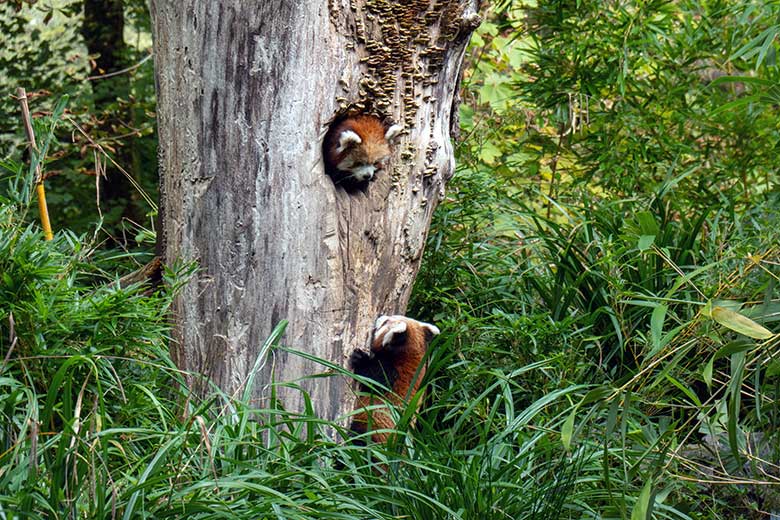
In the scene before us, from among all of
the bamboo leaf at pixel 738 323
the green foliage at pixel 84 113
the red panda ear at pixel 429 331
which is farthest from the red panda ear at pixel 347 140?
the green foliage at pixel 84 113

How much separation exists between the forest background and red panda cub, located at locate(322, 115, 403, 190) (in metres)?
0.66

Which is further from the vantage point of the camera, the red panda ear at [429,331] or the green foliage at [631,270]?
the red panda ear at [429,331]

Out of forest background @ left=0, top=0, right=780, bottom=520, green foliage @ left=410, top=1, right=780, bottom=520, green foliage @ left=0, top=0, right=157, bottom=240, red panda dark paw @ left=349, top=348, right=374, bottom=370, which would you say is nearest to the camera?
forest background @ left=0, top=0, right=780, bottom=520

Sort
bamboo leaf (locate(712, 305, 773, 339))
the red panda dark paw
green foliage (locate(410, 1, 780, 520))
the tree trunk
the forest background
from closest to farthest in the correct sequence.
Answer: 1. bamboo leaf (locate(712, 305, 773, 339))
2. the forest background
3. green foliage (locate(410, 1, 780, 520))
4. the tree trunk
5. the red panda dark paw

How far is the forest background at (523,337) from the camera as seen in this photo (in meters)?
2.35

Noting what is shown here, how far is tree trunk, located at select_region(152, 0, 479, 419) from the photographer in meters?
3.09

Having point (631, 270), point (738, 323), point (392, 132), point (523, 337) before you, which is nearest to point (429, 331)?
point (523, 337)

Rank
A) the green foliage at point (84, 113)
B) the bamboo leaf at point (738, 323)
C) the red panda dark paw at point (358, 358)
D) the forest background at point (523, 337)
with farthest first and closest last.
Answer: the green foliage at point (84, 113), the red panda dark paw at point (358, 358), the forest background at point (523, 337), the bamboo leaf at point (738, 323)

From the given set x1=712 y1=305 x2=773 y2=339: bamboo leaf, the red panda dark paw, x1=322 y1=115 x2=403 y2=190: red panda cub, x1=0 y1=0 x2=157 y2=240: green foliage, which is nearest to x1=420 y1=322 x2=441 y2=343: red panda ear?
the red panda dark paw

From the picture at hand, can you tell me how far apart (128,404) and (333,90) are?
137 cm

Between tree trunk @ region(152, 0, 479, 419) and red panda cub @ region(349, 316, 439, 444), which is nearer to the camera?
tree trunk @ region(152, 0, 479, 419)

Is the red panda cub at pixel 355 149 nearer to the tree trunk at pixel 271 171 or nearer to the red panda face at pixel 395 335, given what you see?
the tree trunk at pixel 271 171

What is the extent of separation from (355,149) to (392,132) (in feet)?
0.92

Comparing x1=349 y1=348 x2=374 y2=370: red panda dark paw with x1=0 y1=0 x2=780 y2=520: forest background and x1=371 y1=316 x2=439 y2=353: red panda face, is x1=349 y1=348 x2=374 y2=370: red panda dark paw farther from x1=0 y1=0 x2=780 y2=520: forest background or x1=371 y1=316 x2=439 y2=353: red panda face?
x1=0 y1=0 x2=780 y2=520: forest background
